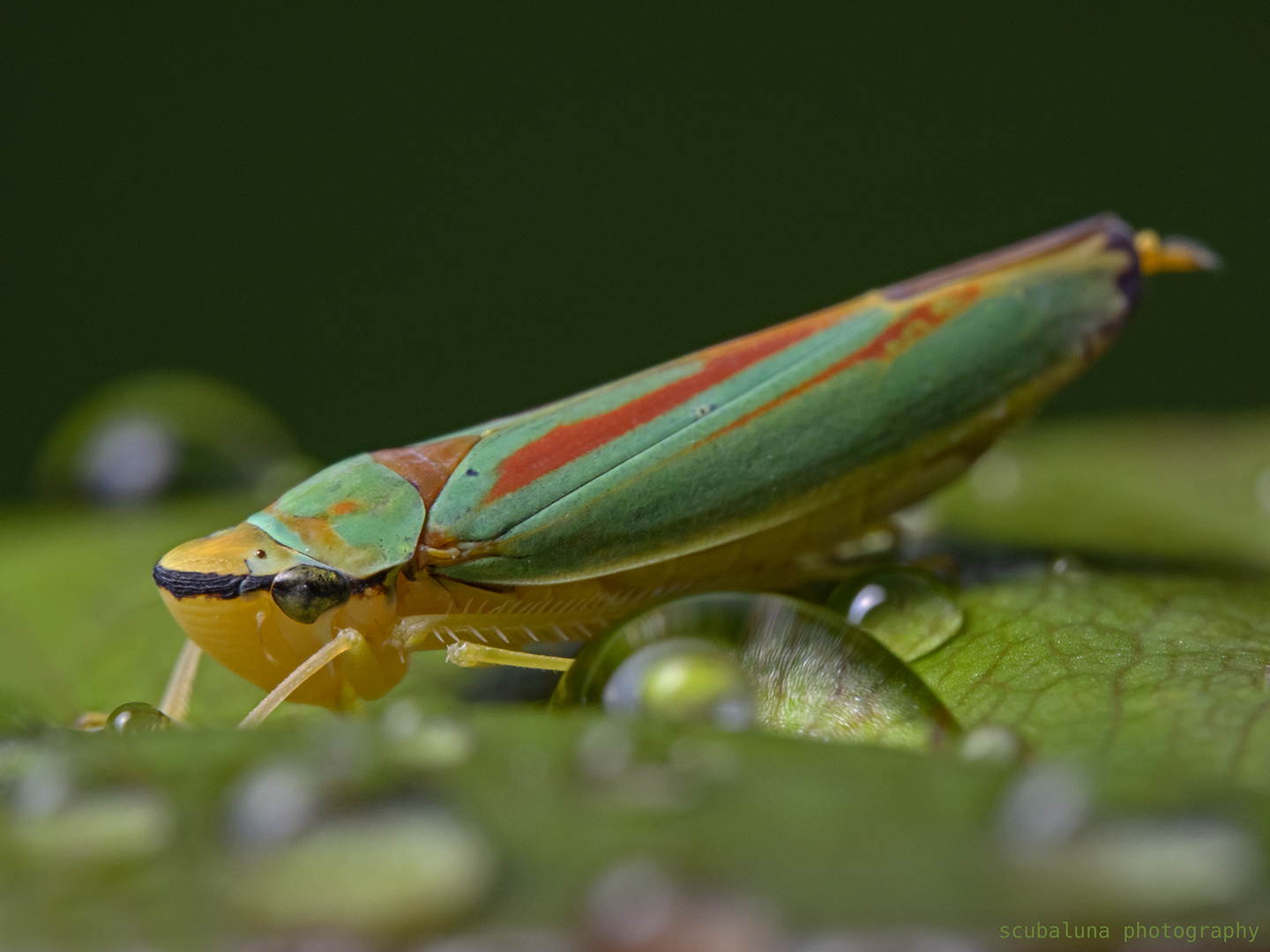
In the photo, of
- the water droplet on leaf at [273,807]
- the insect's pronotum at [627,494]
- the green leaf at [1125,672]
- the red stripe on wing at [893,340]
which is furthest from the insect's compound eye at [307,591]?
the water droplet on leaf at [273,807]

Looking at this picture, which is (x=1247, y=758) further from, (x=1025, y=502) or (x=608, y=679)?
(x=1025, y=502)

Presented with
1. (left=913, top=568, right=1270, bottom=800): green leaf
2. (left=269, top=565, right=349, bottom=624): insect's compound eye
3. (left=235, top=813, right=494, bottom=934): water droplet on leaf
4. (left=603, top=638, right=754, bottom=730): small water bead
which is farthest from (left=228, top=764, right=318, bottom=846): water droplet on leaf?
(left=269, top=565, right=349, bottom=624): insect's compound eye

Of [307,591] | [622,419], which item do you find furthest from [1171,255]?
[307,591]

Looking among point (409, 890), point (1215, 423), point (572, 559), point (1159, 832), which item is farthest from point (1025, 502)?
point (409, 890)

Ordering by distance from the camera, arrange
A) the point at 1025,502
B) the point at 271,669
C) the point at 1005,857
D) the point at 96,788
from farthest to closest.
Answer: the point at 1025,502 < the point at 271,669 < the point at 96,788 < the point at 1005,857

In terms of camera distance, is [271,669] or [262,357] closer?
[271,669]

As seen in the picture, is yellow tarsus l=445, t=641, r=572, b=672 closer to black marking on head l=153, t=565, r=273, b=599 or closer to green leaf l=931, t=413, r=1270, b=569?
black marking on head l=153, t=565, r=273, b=599

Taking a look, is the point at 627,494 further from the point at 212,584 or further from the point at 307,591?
the point at 212,584
